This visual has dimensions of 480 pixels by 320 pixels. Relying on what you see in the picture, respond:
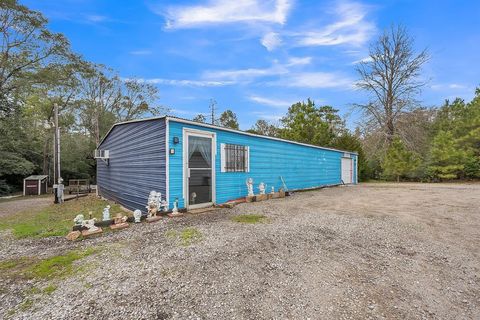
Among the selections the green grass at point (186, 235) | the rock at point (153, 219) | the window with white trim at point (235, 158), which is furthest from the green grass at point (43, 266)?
the window with white trim at point (235, 158)

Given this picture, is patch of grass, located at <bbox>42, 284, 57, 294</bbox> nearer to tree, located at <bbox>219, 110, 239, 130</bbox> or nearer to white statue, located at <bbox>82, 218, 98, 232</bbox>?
white statue, located at <bbox>82, 218, 98, 232</bbox>

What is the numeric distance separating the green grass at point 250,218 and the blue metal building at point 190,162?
140 cm

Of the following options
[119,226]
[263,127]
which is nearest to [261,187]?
[119,226]

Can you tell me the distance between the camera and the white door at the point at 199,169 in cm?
584

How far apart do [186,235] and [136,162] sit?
3.92 meters

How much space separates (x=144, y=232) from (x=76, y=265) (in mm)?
1307

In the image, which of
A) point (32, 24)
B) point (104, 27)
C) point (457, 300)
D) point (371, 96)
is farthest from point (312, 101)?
point (457, 300)

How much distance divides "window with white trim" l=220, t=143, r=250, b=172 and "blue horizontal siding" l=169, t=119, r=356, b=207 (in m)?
0.12

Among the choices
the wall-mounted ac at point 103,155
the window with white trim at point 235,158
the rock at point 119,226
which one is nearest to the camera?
the rock at point 119,226

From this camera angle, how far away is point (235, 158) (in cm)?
725

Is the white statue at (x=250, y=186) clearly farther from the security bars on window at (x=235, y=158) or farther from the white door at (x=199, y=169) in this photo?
the white door at (x=199, y=169)

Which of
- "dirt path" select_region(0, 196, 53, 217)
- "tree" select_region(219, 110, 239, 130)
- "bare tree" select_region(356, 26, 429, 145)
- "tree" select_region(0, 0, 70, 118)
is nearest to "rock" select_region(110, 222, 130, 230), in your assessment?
"dirt path" select_region(0, 196, 53, 217)

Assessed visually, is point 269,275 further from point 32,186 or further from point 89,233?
point 32,186

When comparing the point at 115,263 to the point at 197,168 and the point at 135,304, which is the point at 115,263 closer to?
the point at 135,304
